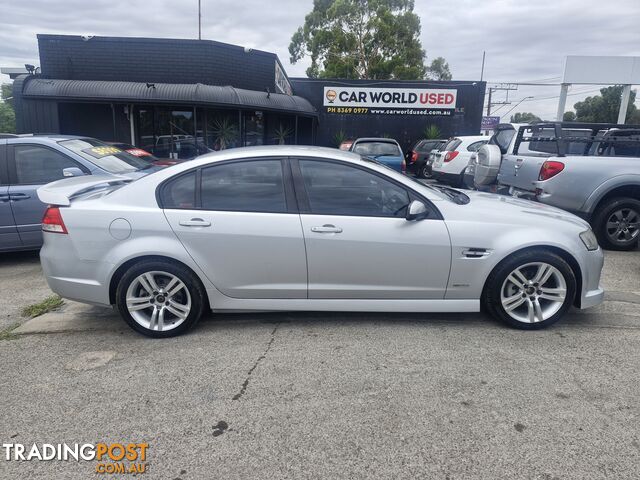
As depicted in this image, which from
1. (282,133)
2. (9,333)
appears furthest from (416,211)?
(282,133)

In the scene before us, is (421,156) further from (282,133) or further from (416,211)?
(416,211)

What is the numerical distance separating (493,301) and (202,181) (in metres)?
2.59

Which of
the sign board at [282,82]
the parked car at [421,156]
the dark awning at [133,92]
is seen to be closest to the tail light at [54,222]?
the dark awning at [133,92]

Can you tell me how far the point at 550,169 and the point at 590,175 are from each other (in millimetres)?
517

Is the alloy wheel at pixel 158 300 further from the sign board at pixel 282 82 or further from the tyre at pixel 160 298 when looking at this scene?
the sign board at pixel 282 82

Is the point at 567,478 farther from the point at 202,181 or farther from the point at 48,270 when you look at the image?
the point at 48,270

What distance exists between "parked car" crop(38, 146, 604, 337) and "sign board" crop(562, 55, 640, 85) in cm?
2029

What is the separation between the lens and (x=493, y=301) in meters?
3.92

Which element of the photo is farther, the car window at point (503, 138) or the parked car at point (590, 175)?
the car window at point (503, 138)

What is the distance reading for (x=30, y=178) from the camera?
20.4 ft

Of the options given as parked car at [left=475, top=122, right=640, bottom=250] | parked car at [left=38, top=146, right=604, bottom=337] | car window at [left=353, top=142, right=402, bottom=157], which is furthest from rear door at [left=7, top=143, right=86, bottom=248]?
car window at [left=353, top=142, right=402, bottom=157]

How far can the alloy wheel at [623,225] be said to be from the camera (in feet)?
21.6

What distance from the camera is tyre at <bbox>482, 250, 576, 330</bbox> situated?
383 centimetres

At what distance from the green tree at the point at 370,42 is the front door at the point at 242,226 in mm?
30136
